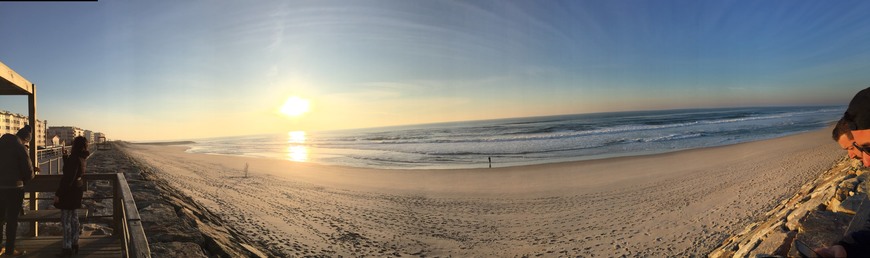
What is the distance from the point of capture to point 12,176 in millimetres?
4488

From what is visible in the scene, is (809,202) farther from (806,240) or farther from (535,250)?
(535,250)

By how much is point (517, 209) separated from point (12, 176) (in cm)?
1177

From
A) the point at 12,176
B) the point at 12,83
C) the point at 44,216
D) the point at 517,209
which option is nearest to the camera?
the point at 12,176

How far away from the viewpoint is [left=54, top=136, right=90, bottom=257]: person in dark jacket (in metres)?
4.54

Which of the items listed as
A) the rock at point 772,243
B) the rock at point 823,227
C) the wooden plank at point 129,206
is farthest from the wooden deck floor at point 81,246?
the rock at point 823,227

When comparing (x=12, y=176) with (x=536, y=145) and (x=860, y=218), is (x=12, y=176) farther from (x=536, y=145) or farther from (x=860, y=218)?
(x=536, y=145)

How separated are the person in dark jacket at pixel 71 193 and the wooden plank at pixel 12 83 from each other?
48.5 inches

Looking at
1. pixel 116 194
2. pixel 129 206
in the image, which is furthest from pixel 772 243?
pixel 116 194

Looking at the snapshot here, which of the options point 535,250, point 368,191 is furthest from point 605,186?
point 368,191

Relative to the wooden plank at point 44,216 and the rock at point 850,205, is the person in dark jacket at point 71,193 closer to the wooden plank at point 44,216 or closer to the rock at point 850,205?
the wooden plank at point 44,216

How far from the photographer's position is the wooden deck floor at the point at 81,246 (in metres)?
4.85

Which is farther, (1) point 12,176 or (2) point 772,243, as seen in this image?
(1) point 12,176

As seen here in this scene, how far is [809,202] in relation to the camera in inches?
146

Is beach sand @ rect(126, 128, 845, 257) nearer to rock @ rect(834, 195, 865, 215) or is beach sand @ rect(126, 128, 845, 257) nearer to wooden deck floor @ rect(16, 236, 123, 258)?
wooden deck floor @ rect(16, 236, 123, 258)
